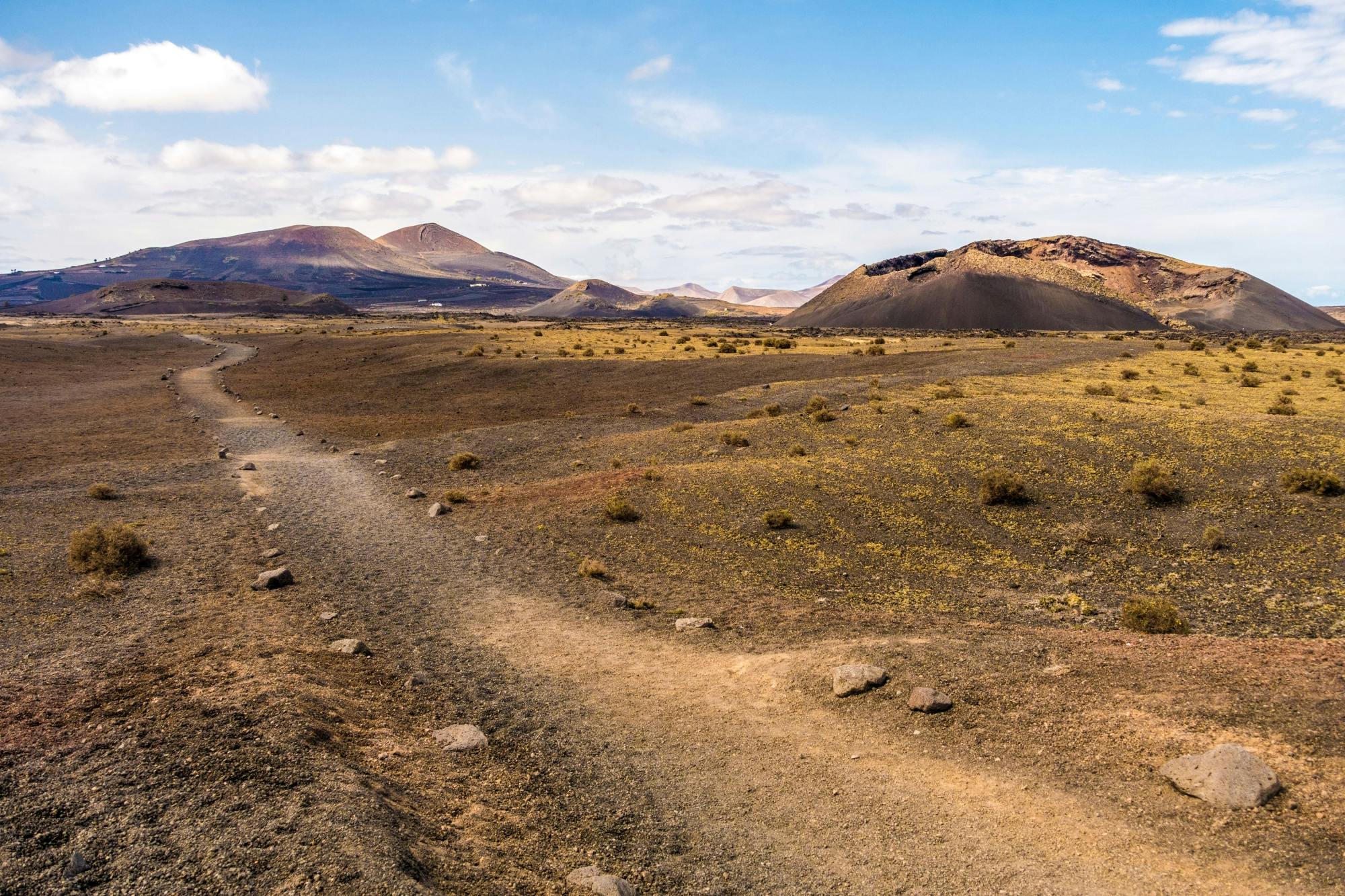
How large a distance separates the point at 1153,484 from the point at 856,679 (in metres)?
12.9

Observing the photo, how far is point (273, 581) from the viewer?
48.5 ft

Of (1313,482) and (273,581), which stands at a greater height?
(1313,482)

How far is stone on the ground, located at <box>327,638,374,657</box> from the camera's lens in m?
11.8

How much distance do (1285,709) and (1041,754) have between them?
2.95 m

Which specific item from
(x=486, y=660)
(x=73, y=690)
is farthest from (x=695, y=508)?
(x=73, y=690)

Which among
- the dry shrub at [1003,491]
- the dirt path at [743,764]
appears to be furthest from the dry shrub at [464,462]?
the dry shrub at [1003,491]

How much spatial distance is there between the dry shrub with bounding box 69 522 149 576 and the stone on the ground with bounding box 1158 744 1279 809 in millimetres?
18292

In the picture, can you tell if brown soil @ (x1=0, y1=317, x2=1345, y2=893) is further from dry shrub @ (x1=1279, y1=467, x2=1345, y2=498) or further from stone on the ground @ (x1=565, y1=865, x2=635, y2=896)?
dry shrub @ (x1=1279, y1=467, x2=1345, y2=498)

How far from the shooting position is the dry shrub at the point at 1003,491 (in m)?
19.7

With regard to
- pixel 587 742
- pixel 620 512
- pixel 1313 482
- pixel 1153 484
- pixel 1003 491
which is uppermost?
pixel 1313 482

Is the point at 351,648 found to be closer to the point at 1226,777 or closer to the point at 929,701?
the point at 929,701

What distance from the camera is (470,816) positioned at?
784 centimetres

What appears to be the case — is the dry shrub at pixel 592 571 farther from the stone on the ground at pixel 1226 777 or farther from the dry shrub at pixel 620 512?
the stone on the ground at pixel 1226 777

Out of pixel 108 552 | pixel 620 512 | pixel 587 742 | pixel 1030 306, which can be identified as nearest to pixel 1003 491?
pixel 620 512
